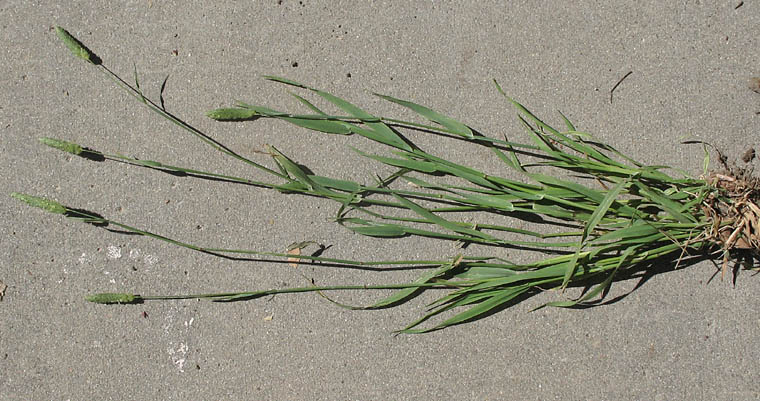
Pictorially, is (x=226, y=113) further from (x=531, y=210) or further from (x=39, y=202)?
(x=531, y=210)

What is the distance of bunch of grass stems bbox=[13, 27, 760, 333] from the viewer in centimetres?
141

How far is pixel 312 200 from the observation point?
1.62 metres

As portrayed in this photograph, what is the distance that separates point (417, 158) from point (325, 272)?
18.1 inches

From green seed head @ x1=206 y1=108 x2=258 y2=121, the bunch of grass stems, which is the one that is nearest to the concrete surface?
the bunch of grass stems

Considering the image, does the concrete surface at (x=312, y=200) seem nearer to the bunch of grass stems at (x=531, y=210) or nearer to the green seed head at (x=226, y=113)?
the bunch of grass stems at (x=531, y=210)

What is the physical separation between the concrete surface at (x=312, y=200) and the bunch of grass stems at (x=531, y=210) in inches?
3.8

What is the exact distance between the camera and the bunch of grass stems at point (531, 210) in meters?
1.41

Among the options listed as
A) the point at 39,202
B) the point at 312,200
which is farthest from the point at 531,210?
the point at 39,202

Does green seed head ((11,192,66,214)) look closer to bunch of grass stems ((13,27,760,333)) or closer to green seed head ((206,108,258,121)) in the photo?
bunch of grass stems ((13,27,760,333))

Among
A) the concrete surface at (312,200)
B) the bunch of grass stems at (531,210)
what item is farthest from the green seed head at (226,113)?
the concrete surface at (312,200)

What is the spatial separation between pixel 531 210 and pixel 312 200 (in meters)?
0.67

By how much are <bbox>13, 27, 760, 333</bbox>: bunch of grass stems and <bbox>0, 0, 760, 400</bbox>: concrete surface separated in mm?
95

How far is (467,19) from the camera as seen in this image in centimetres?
162

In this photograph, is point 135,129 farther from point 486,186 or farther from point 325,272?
point 486,186
